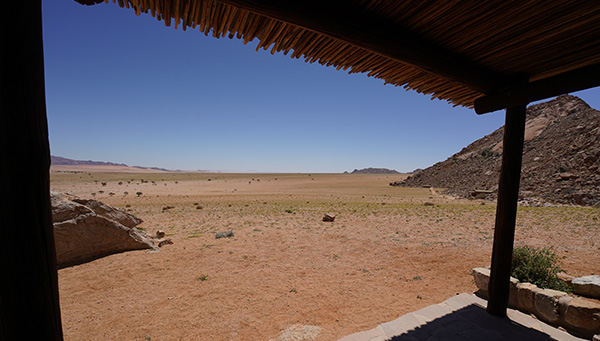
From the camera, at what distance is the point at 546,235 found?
991 cm

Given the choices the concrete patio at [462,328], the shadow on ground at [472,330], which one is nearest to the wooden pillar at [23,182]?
the concrete patio at [462,328]

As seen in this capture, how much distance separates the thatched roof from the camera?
234 cm

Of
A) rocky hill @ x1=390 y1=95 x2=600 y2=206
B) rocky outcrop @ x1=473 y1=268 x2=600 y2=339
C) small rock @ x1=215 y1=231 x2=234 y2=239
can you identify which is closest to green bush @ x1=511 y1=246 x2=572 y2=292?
rocky outcrop @ x1=473 y1=268 x2=600 y2=339

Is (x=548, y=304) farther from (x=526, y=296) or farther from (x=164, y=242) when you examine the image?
(x=164, y=242)

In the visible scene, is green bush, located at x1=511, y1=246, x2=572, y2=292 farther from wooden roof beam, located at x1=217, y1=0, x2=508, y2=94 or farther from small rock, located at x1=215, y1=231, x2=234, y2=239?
small rock, located at x1=215, y1=231, x2=234, y2=239

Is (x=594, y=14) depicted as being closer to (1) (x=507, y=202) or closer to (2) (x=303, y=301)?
(1) (x=507, y=202)

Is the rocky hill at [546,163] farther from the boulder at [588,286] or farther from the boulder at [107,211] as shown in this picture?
the boulder at [107,211]

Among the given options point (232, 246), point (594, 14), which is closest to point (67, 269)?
point (232, 246)

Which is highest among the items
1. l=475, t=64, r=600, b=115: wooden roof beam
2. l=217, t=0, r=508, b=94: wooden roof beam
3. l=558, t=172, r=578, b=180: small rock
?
l=217, t=0, r=508, b=94: wooden roof beam

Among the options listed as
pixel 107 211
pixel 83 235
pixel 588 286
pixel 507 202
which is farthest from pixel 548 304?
pixel 107 211

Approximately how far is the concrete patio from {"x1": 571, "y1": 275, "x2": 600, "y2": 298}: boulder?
4.96 feet

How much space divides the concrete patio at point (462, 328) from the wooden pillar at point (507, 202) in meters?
0.30

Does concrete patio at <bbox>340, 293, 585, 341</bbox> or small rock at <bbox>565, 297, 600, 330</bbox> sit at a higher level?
small rock at <bbox>565, 297, 600, 330</bbox>

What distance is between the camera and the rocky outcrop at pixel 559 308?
3721mm
